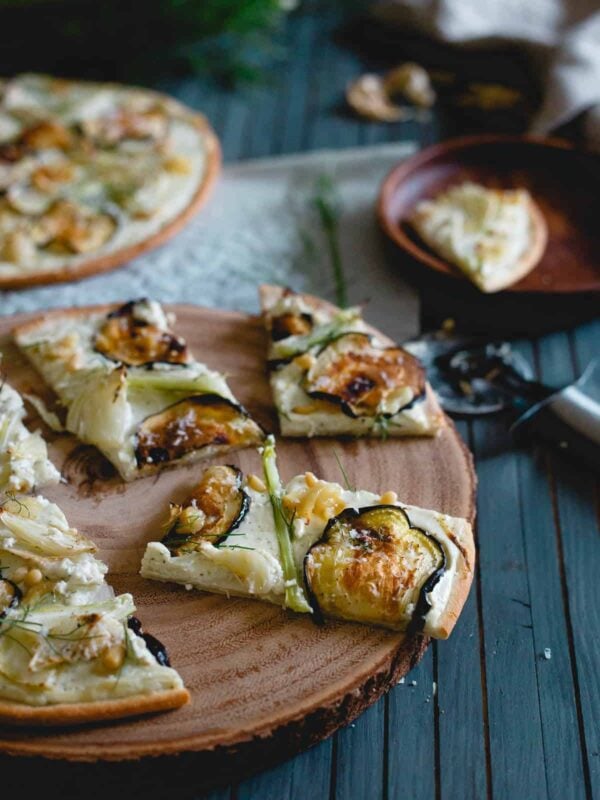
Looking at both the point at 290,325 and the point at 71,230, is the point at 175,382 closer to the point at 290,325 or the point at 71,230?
the point at 290,325

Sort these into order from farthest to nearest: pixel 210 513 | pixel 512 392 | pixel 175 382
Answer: pixel 512 392 → pixel 175 382 → pixel 210 513

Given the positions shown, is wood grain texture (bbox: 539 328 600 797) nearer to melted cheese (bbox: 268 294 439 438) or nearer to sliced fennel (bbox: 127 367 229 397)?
melted cheese (bbox: 268 294 439 438)

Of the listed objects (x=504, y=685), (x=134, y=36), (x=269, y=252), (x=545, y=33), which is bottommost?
(x=504, y=685)

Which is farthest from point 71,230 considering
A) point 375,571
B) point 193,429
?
point 375,571

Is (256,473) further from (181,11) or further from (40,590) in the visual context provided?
(181,11)

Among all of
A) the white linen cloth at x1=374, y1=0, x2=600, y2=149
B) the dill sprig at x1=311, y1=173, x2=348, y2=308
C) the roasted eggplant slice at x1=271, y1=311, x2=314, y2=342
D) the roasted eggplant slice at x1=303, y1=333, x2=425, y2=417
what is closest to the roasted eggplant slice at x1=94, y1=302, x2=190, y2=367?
the roasted eggplant slice at x1=271, y1=311, x2=314, y2=342

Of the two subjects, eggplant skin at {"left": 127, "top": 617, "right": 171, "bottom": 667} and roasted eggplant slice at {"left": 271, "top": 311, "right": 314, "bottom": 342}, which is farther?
roasted eggplant slice at {"left": 271, "top": 311, "right": 314, "bottom": 342}

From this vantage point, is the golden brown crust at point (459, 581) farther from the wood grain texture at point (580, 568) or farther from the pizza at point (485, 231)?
the pizza at point (485, 231)
